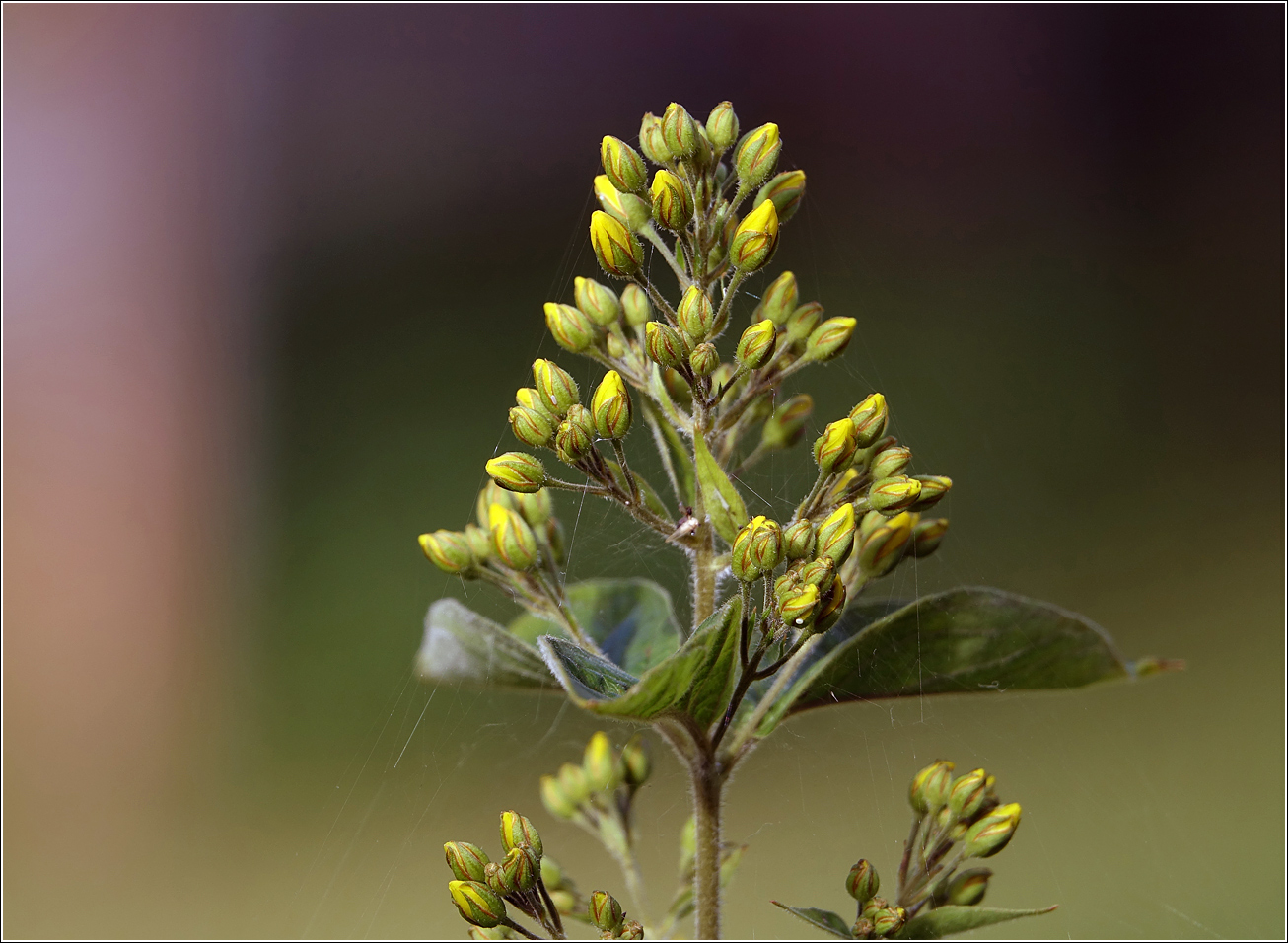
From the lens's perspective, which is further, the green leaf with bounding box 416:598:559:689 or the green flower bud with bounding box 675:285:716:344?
the green leaf with bounding box 416:598:559:689

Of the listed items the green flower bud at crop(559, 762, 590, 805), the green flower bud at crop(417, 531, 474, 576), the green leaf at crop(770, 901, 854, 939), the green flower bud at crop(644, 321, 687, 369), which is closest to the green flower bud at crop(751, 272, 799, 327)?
the green flower bud at crop(644, 321, 687, 369)

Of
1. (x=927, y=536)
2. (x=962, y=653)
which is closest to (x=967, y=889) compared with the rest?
(x=962, y=653)

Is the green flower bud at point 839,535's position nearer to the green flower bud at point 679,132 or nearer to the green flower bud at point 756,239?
the green flower bud at point 756,239

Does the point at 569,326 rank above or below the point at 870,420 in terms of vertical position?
above

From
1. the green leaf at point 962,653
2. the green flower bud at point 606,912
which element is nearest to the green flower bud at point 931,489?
the green leaf at point 962,653

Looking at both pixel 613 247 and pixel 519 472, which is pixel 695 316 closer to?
pixel 613 247

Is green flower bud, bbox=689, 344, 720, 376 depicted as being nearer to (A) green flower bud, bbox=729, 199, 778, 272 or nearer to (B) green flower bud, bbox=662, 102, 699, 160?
(A) green flower bud, bbox=729, 199, 778, 272

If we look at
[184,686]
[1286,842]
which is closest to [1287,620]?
[1286,842]
